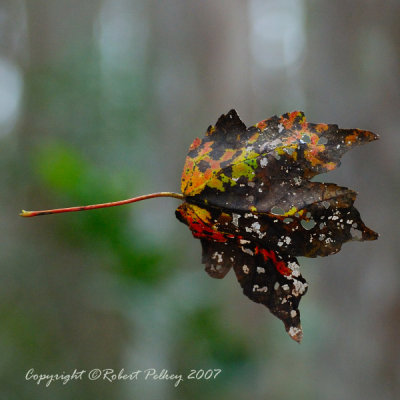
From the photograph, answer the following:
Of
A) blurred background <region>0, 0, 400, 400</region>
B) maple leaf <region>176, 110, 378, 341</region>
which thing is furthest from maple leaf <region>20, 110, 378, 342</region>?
blurred background <region>0, 0, 400, 400</region>

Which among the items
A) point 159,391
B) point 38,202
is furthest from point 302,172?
point 159,391

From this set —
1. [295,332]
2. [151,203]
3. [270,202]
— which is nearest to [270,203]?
[270,202]

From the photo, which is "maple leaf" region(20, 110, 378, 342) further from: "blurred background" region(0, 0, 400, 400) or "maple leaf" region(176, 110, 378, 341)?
"blurred background" region(0, 0, 400, 400)

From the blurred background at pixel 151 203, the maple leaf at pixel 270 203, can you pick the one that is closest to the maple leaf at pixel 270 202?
the maple leaf at pixel 270 203

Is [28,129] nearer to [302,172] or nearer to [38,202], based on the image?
[38,202]

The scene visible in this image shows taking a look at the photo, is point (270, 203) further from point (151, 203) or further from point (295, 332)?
point (151, 203)

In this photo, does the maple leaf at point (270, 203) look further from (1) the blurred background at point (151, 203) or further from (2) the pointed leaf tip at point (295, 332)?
(1) the blurred background at point (151, 203)
